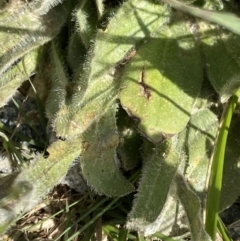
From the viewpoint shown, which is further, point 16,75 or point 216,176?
point 16,75

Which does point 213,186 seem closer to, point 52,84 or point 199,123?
point 199,123

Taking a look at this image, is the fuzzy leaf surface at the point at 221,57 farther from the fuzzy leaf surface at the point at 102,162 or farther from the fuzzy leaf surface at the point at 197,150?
the fuzzy leaf surface at the point at 102,162

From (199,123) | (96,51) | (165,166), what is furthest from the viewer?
(199,123)

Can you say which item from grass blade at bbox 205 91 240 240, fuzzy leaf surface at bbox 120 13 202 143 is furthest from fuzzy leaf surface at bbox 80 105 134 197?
grass blade at bbox 205 91 240 240

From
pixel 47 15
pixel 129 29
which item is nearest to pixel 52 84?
pixel 47 15

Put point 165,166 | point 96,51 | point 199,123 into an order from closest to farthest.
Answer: point 96,51, point 165,166, point 199,123

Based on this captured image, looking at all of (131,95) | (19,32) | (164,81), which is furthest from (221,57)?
(19,32)

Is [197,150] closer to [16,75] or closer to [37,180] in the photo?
[37,180]
